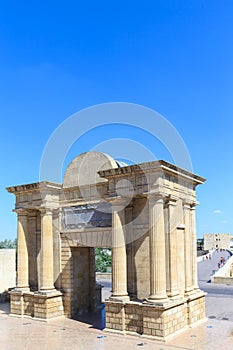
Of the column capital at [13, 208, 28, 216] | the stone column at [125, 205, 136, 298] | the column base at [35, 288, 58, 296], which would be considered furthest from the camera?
the column capital at [13, 208, 28, 216]

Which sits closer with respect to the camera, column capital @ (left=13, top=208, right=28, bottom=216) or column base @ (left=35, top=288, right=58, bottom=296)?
column base @ (left=35, top=288, right=58, bottom=296)

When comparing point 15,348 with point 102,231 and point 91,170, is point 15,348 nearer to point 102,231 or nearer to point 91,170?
point 102,231

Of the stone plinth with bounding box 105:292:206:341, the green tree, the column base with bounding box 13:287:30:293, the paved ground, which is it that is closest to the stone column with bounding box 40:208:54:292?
the column base with bounding box 13:287:30:293

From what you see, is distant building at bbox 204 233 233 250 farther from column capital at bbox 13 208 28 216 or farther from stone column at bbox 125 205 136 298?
stone column at bbox 125 205 136 298

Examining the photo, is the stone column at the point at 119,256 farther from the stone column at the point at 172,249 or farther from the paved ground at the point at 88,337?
the stone column at the point at 172,249

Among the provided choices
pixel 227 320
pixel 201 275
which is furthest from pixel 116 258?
pixel 201 275

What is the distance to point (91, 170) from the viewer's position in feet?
53.5

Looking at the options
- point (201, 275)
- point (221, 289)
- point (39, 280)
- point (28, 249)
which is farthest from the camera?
point (201, 275)

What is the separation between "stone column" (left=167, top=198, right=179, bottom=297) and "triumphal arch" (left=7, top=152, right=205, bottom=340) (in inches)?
1.4

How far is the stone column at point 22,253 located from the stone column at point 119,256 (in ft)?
17.5

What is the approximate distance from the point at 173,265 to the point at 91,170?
5.37 m

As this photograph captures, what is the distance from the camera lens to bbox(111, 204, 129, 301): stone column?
1409 centimetres

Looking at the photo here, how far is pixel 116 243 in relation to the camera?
1423 cm

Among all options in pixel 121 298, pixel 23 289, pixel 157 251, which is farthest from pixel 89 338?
pixel 23 289
